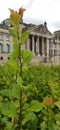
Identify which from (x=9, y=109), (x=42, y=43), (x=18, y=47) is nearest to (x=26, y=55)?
(x=18, y=47)

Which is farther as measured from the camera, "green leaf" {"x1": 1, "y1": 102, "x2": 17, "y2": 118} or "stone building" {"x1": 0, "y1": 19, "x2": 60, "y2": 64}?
"stone building" {"x1": 0, "y1": 19, "x2": 60, "y2": 64}

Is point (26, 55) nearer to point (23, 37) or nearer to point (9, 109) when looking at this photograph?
point (23, 37)

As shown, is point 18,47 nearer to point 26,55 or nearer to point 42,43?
point 26,55

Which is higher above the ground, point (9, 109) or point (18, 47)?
point (18, 47)

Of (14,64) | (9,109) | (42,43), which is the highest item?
(14,64)

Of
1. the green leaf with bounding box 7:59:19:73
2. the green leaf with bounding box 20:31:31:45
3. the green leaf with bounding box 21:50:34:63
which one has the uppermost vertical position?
the green leaf with bounding box 20:31:31:45

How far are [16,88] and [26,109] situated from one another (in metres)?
0.10

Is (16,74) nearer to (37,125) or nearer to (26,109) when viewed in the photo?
(26,109)

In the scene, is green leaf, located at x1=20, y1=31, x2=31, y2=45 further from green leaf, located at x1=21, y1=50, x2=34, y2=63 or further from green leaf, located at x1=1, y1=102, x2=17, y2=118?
green leaf, located at x1=1, y1=102, x2=17, y2=118

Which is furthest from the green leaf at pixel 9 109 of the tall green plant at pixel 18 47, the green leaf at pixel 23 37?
Answer: the green leaf at pixel 23 37

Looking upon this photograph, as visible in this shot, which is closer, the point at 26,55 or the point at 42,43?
the point at 26,55

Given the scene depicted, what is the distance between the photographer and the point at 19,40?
1.14 m

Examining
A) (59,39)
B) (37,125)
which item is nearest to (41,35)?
(59,39)

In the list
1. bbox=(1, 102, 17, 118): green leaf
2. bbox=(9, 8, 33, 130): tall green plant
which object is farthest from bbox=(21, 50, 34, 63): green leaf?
bbox=(1, 102, 17, 118): green leaf
